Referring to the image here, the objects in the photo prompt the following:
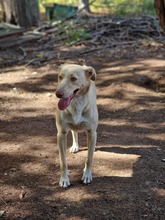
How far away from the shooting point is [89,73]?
378 cm

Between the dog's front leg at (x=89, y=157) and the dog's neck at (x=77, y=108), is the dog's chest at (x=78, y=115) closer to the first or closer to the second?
the dog's neck at (x=77, y=108)

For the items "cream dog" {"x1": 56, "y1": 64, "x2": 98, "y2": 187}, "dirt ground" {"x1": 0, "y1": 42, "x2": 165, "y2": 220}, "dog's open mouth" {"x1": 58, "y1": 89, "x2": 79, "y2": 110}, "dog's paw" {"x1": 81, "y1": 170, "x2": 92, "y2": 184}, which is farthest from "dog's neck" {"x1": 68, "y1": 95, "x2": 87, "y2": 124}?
"dirt ground" {"x1": 0, "y1": 42, "x2": 165, "y2": 220}

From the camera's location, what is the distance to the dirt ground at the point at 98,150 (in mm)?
3820

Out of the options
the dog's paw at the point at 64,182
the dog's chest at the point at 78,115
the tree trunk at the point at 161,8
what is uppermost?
the tree trunk at the point at 161,8

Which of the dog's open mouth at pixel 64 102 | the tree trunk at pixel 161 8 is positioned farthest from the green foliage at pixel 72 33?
the dog's open mouth at pixel 64 102

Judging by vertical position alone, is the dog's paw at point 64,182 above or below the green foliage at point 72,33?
above

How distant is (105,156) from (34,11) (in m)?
9.84

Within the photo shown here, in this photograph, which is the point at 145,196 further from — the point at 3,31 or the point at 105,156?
the point at 3,31

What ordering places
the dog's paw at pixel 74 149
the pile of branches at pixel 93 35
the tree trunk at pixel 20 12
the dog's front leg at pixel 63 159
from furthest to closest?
the tree trunk at pixel 20 12, the pile of branches at pixel 93 35, the dog's paw at pixel 74 149, the dog's front leg at pixel 63 159

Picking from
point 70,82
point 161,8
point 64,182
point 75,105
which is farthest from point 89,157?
point 161,8

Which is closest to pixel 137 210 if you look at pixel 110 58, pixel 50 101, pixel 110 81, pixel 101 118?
pixel 101 118

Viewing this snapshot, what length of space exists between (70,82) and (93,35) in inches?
313

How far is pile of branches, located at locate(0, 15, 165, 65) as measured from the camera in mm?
10812

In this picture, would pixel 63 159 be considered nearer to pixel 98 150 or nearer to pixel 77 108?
pixel 77 108
